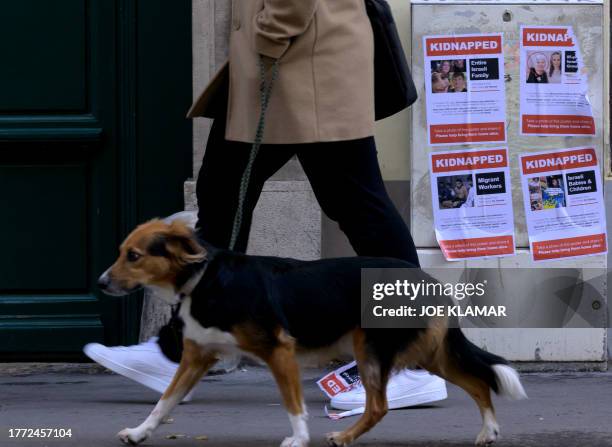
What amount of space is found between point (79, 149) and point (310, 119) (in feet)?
6.21

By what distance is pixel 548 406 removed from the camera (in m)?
4.98

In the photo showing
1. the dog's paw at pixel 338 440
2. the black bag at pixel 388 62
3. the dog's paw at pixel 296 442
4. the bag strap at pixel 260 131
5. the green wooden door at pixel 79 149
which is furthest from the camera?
the green wooden door at pixel 79 149

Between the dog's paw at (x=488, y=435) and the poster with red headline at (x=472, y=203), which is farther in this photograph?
the poster with red headline at (x=472, y=203)

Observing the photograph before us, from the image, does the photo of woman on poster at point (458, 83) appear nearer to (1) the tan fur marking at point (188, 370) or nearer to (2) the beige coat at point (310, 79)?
(2) the beige coat at point (310, 79)

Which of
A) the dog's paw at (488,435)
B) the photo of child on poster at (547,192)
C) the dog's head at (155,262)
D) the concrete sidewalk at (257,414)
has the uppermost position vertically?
the dog's head at (155,262)

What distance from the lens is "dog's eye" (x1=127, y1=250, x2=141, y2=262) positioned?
3885mm

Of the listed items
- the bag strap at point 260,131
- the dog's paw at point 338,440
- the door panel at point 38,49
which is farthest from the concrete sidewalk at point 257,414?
the door panel at point 38,49

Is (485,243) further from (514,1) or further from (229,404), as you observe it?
(229,404)

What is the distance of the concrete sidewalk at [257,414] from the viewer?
4.26 meters

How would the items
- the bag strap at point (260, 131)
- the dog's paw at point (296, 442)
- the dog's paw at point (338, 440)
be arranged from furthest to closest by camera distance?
the bag strap at point (260, 131) → the dog's paw at point (338, 440) → the dog's paw at point (296, 442)

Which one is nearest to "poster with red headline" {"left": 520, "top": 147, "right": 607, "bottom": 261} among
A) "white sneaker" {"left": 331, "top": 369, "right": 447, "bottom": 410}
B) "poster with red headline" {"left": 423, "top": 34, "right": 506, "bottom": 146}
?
"poster with red headline" {"left": 423, "top": 34, "right": 506, "bottom": 146}

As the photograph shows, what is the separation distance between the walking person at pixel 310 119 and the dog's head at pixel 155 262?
561 millimetres

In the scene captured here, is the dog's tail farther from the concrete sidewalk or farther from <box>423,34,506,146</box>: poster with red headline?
<box>423,34,506,146</box>: poster with red headline

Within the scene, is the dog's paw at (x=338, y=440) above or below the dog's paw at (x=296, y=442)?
below
